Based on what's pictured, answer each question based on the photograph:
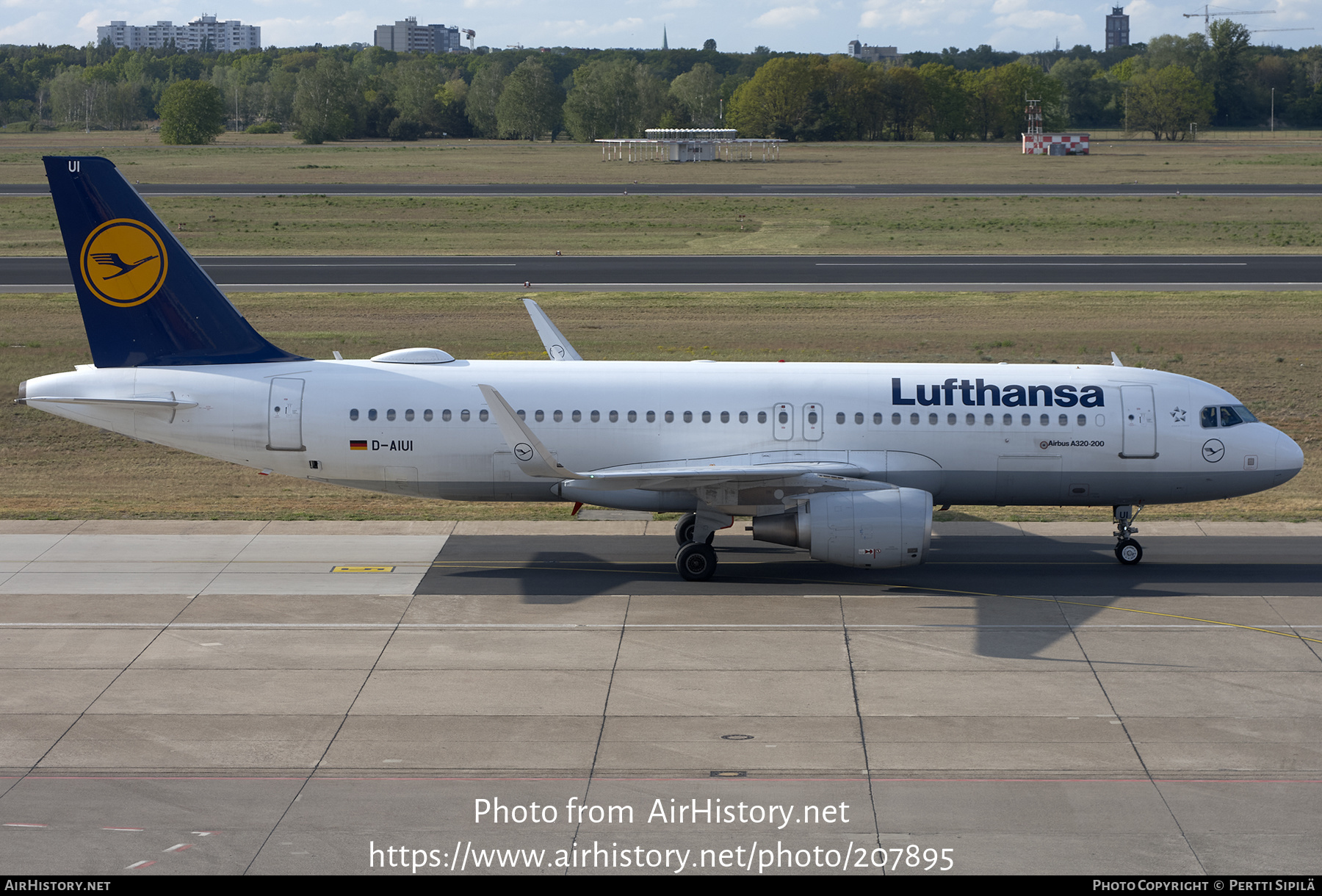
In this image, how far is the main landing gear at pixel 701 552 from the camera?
2502cm

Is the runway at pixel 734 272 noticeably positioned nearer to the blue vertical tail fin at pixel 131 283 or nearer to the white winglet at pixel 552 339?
the white winglet at pixel 552 339

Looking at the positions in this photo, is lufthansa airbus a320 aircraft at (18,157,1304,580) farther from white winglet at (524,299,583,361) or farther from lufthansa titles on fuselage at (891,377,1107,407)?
white winglet at (524,299,583,361)

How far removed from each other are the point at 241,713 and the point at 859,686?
Answer: 365 inches

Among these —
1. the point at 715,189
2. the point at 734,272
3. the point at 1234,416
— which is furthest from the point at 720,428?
the point at 715,189

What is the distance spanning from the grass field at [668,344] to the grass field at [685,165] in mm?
61960

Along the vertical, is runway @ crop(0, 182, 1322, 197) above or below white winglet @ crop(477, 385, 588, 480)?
above

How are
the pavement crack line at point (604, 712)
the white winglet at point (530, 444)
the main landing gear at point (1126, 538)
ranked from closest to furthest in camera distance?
the pavement crack line at point (604, 712), the white winglet at point (530, 444), the main landing gear at point (1126, 538)

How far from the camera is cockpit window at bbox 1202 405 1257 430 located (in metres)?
25.8

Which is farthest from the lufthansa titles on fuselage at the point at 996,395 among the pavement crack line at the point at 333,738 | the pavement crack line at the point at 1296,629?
the pavement crack line at the point at 333,738

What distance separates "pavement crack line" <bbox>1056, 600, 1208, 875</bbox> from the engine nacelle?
9.63 feet

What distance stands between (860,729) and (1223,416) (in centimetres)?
1253

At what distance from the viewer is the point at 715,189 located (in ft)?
348

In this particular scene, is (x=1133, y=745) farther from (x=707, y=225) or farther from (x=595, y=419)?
(x=707, y=225)

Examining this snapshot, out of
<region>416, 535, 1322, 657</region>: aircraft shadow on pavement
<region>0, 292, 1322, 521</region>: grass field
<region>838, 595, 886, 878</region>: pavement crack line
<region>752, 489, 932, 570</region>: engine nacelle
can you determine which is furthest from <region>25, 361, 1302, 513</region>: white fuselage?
<region>0, 292, 1322, 521</region>: grass field
